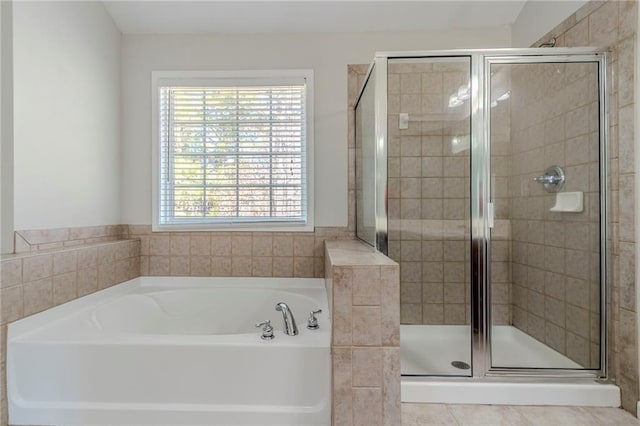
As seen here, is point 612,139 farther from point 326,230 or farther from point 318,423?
point 318,423

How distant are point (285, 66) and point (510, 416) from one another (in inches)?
99.5

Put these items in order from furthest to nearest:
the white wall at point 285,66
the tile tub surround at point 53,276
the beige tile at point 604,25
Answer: the white wall at point 285,66, the beige tile at point 604,25, the tile tub surround at point 53,276

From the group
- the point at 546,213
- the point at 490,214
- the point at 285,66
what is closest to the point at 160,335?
the point at 490,214

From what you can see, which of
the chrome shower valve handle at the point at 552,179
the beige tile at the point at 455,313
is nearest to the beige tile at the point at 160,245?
the beige tile at the point at 455,313

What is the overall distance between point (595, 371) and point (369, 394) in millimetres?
1250

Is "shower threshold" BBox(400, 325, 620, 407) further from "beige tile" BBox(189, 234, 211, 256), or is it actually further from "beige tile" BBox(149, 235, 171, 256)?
"beige tile" BBox(149, 235, 171, 256)

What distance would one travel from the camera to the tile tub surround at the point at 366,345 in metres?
1.25

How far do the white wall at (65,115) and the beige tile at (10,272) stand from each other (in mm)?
294

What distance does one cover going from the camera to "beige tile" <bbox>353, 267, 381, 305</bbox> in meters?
1.25

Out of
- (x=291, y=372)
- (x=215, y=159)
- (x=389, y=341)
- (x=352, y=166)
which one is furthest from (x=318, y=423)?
(x=215, y=159)

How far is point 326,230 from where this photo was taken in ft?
7.80

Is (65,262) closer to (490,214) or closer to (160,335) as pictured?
(160,335)

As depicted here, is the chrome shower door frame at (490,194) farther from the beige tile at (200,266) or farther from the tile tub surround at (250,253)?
Result: the beige tile at (200,266)

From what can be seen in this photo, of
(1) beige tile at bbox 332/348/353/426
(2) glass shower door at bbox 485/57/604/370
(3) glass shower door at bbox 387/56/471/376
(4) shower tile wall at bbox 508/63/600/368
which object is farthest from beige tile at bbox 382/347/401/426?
(4) shower tile wall at bbox 508/63/600/368
